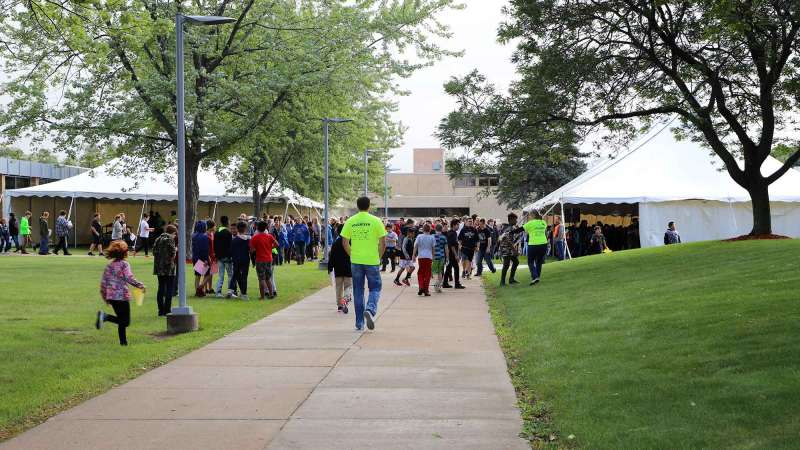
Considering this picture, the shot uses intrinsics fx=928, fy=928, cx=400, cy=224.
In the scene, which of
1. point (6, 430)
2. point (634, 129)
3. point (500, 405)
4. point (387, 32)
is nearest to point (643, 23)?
point (634, 129)

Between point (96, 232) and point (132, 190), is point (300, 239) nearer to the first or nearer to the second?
point (96, 232)

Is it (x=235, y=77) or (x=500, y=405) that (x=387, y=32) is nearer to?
(x=235, y=77)

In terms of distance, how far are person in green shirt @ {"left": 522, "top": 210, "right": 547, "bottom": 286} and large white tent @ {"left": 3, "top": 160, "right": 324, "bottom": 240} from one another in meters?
19.8

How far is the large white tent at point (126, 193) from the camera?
39.1 m

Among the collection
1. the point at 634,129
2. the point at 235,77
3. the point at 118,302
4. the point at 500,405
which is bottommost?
the point at 500,405

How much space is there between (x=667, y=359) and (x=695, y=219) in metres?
24.1

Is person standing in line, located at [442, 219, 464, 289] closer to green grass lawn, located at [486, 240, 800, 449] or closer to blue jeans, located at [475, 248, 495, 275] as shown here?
blue jeans, located at [475, 248, 495, 275]

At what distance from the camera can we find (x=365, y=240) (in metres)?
12.5

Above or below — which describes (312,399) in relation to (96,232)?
below

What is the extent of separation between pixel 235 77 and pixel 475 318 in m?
15.6

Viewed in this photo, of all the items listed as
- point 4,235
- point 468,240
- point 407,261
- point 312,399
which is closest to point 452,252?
point 468,240

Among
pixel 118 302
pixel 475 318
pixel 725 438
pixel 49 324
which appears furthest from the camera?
pixel 475 318

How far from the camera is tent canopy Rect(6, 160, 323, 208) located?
1539 inches

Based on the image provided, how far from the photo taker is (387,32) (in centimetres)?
2770
